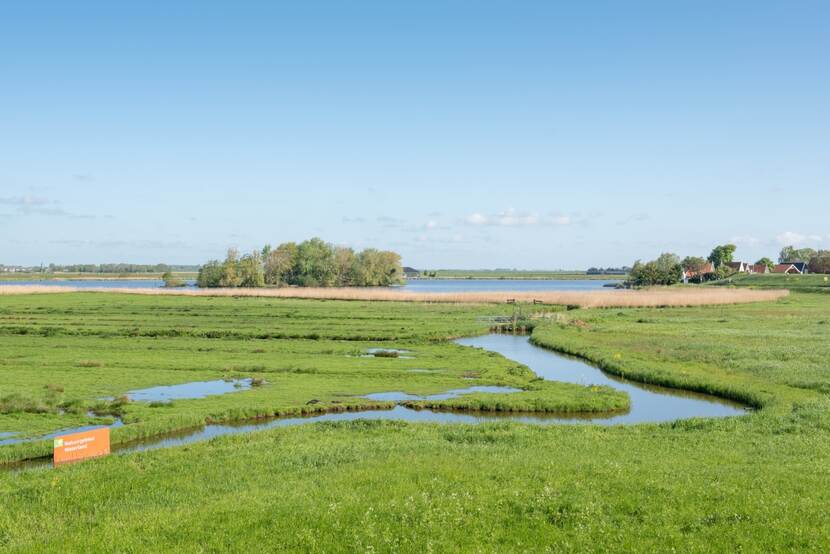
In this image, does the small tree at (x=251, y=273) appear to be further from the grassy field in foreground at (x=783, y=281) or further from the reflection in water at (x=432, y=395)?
the reflection in water at (x=432, y=395)

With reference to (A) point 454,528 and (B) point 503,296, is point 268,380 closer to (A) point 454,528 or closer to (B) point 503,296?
(A) point 454,528

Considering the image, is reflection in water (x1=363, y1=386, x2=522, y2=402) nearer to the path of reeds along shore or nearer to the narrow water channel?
the narrow water channel

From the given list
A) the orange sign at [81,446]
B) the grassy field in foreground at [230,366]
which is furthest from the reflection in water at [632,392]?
the orange sign at [81,446]

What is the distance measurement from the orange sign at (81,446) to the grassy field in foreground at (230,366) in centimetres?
372

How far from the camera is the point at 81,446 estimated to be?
20016mm

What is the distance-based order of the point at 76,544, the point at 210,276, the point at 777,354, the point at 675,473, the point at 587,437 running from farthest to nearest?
1. the point at 210,276
2. the point at 777,354
3. the point at 587,437
4. the point at 675,473
5. the point at 76,544

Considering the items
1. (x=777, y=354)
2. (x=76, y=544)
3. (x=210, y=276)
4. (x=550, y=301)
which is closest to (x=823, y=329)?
(x=777, y=354)

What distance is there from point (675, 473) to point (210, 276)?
187 meters

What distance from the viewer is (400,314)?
8438cm

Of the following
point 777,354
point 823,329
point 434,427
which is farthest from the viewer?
point 823,329

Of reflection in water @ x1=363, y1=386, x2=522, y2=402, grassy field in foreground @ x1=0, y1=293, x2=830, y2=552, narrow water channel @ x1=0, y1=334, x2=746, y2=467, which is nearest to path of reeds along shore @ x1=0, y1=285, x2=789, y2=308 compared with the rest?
narrow water channel @ x1=0, y1=334, x2=746, y2=467

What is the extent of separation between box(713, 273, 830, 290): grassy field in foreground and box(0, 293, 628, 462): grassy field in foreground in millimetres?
109061

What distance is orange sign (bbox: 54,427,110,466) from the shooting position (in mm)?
19462

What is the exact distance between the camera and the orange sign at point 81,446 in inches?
766
